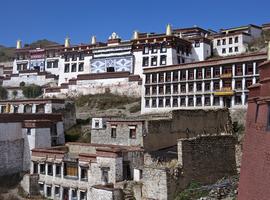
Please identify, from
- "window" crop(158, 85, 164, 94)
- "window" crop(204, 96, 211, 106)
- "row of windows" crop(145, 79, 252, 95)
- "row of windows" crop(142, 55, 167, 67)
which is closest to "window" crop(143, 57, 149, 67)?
"row of windows" crop(142, 55, 167, 67)

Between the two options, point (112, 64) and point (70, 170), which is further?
point (112, 64)

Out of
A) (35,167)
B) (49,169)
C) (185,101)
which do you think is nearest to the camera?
(49,169)

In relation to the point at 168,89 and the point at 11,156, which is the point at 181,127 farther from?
the point at 168,89

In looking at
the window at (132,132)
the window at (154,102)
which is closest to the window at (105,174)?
the window at (132,132)

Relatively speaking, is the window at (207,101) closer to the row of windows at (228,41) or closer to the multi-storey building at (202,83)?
the multi-storey building at (202,83)

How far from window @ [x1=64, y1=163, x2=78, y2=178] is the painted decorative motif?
2934 centimetres

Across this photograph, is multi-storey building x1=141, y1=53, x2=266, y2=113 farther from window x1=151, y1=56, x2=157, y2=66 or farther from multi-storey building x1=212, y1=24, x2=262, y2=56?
multi-storey building x1=212, y1=24, x2=262, y2=56

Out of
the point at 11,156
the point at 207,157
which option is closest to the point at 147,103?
the point at 11,156

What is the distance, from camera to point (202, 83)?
3981cm

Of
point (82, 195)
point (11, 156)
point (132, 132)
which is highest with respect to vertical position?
point (132, 132)

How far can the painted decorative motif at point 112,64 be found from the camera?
183 feet

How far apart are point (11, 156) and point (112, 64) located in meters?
28.3

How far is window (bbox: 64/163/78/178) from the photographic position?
26.8 meters

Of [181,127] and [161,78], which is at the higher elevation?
[161,78]
